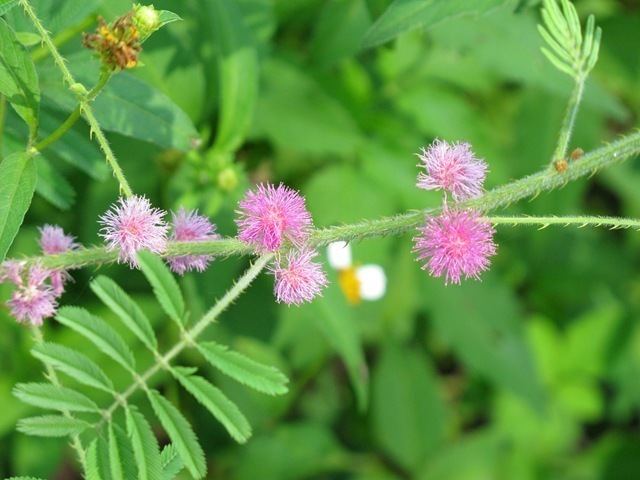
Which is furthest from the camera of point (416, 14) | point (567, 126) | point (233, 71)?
point (233, 71)

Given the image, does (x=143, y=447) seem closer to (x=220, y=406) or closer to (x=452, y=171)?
(x=220, y=406)

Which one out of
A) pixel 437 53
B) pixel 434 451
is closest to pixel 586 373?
pixel 434 451

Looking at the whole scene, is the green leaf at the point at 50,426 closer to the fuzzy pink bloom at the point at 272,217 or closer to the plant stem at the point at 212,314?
the plant stem at the point at 212,314

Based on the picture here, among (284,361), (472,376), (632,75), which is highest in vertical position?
(632,75)

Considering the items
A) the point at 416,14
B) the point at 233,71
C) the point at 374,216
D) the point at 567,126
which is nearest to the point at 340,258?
the point at 374,216

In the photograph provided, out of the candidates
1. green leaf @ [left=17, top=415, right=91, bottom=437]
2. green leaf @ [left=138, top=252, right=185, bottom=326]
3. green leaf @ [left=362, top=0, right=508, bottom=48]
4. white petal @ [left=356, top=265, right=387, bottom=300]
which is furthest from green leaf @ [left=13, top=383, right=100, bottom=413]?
white petal @ [left=356, top=265, right=387, bottom=300]

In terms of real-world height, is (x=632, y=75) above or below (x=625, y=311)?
above

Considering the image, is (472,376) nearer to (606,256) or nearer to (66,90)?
(606,256)

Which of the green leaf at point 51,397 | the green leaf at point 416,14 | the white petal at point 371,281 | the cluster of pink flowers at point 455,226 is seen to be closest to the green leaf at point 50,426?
the green leaf at point 51,397
